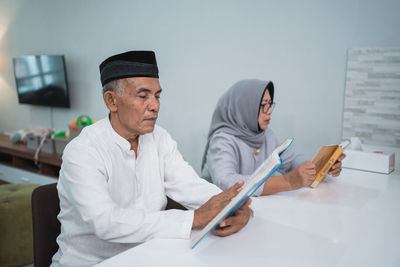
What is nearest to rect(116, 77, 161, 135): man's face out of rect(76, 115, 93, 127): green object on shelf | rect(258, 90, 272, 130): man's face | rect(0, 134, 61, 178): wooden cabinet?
Answer: rect(258, 90, 272, 130): man's face

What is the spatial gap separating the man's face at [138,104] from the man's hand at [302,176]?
2.16 feet

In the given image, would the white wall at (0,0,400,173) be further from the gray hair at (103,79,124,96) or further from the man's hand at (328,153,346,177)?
the gray hair at (103,79,124,96)

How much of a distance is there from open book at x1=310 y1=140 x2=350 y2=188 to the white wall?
97 cm

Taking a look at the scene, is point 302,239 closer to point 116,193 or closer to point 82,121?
point 116,193

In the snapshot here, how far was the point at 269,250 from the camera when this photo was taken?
1.01m

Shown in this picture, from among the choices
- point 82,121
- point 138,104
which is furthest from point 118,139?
point 82,121

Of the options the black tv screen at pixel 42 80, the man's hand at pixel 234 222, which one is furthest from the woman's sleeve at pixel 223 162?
the black tv screen at pixel 42 80

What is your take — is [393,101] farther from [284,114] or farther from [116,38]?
[116,38]

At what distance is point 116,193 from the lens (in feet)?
4.40

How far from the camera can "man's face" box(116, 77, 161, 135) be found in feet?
4.22

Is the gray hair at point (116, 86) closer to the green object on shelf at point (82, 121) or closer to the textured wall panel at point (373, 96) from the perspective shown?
the textured wall panel at point (373, 96)

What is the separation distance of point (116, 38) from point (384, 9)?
2.66 meters

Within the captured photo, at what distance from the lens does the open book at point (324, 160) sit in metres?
1.66

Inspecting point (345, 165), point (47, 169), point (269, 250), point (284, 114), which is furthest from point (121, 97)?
point (47, 169)
